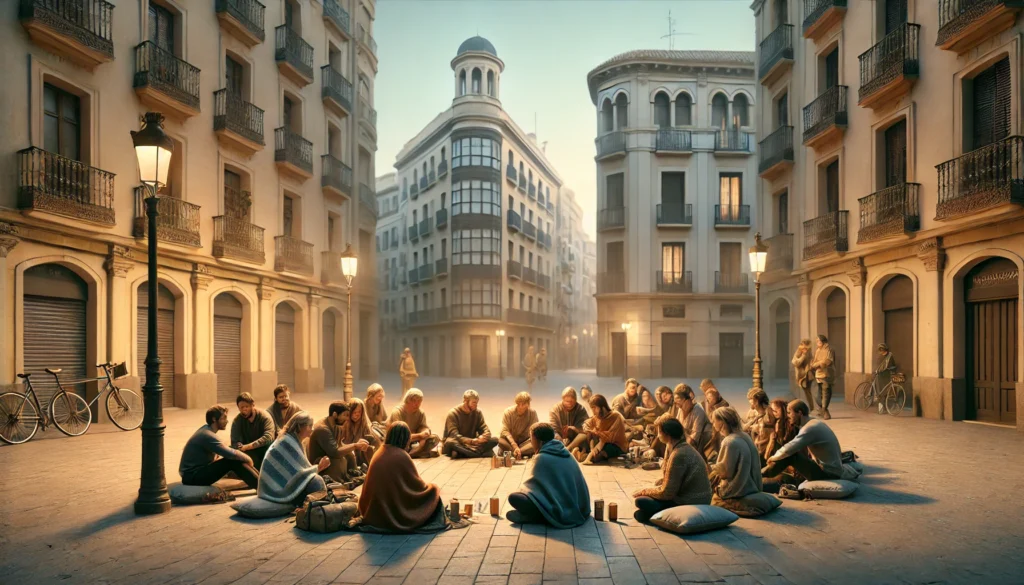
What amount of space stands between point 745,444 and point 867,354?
13.1 metres

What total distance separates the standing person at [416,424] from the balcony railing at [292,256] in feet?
43.2

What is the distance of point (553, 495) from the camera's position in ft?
23.3

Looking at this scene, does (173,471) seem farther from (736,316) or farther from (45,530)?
(736,316)

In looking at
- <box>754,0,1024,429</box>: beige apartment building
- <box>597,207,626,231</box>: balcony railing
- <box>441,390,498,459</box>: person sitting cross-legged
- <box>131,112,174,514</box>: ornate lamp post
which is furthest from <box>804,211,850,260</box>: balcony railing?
<box>131,112,174,514</box>: ornate lamp post

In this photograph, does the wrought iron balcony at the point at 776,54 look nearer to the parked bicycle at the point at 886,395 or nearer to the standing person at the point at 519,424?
the parked bicycle at the point at 886,395

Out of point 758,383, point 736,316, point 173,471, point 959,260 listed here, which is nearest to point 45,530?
point 173,471

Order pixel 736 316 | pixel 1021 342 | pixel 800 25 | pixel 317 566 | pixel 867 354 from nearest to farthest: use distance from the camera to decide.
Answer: pixel 317 566 → pixel 1021 342 → pixel 867 354 → pixel 800 25 → pixel 736 316

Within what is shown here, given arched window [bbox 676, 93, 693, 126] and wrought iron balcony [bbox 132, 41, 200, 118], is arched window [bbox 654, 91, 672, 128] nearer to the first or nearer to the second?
arched window [bbox 676, 93, 693, 126]

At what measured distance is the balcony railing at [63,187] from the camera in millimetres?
13242

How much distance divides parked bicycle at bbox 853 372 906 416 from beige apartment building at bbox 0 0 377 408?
57.2 feet

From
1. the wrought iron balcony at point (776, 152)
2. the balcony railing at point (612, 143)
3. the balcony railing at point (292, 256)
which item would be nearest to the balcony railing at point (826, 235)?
the wrought iron balcony at point (776, 152)

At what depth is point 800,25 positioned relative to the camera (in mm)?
22984

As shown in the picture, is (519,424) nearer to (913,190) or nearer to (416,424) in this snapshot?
(416,424)

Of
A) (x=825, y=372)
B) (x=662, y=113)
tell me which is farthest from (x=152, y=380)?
(x=662, y=113)
